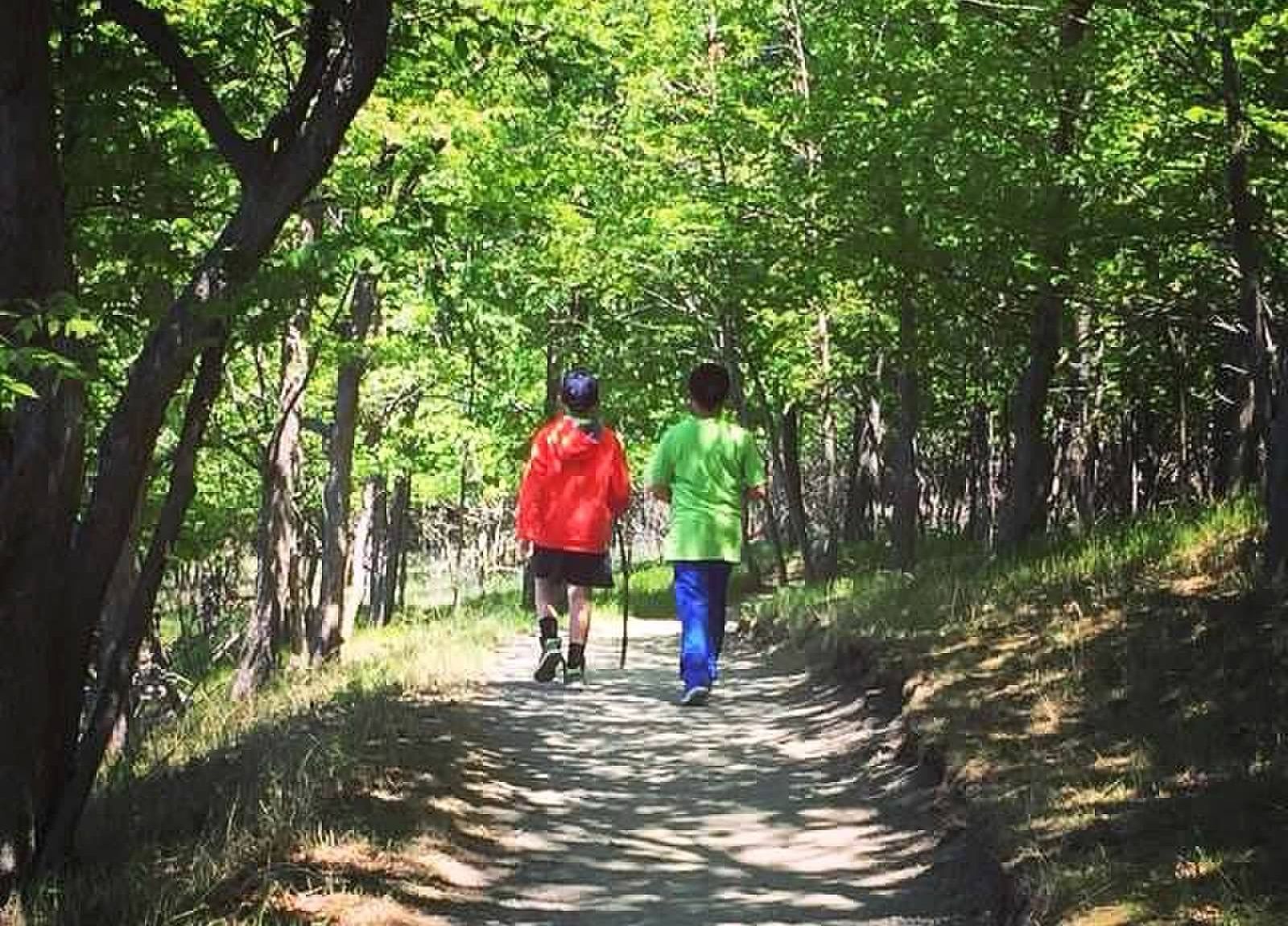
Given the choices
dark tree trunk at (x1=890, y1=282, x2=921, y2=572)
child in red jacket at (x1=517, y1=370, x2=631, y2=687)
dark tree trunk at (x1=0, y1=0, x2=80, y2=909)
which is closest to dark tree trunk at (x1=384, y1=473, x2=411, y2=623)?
dark tree trunk at (x1=890, y1=282, x2=921, y2=572)

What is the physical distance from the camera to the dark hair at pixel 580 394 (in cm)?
952

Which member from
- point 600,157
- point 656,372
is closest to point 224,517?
point 656,372

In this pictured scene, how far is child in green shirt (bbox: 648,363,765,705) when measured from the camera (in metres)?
8.71

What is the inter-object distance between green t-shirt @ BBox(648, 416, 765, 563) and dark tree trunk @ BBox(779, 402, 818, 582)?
38.8ft

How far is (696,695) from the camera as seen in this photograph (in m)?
9.23

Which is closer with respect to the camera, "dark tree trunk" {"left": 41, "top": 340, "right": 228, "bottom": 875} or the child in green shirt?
"dark tree trunk" {"left": 41, "top": 340, "right": 228, "bottom": 875}

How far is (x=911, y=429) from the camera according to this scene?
632 inches

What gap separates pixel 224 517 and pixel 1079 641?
25.2 metres

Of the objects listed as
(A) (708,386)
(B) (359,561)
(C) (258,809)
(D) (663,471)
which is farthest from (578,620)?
(B) (359,561)

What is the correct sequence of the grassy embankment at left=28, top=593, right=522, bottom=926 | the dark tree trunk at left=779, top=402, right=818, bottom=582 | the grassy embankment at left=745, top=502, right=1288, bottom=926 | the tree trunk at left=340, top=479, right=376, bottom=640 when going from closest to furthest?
the grassy embankment at left=745, top=502, right=1288, bottom=926 → the grassy embankment at left=28, top=593, right=522, bottom=926 → the dark tree trunk at left=779, top=402, right=818, bottom=582 → the tree trunk at left=340, top=479, right=376, bottom=640

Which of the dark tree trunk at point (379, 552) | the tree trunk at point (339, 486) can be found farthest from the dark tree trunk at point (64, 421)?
the dark tree trunk at point (379, 552)

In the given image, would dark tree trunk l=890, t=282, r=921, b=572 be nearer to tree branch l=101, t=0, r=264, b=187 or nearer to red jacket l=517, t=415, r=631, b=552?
red jacket l=517, t=415, r=631, b=552

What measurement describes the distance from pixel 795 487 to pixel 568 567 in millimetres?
14197

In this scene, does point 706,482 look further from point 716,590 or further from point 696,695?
point 696,695
